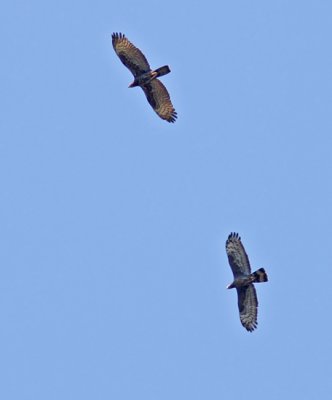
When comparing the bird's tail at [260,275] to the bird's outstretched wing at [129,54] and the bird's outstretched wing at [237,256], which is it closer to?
the bird's outstretched wing at [237,256]

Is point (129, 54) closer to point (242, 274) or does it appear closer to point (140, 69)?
point (140, 69)

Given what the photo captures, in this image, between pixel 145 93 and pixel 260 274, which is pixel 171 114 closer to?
pixel 145 93

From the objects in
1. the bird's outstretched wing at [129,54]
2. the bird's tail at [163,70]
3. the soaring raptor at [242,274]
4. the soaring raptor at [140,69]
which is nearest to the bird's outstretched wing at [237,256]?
the soaring raptor at [242,274]

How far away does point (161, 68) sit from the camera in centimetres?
3622

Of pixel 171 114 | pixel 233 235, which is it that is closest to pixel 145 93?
pixel 171 114

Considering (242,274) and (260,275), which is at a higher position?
(242,274)

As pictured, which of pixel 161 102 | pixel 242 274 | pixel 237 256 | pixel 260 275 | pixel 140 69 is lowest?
pixel 260 275

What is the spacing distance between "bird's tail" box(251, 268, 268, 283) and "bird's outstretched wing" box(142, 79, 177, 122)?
18.1ft

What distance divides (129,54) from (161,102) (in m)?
1.83

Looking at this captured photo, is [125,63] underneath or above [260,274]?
above

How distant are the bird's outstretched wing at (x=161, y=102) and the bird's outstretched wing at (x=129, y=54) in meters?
0.71

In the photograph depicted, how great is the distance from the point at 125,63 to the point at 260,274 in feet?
Result: 24.8

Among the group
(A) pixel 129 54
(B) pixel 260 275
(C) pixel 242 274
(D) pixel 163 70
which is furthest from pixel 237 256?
(A) pixel 129 54

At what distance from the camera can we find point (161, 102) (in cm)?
3728
